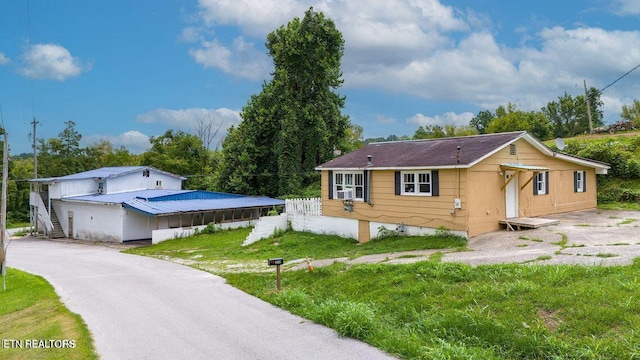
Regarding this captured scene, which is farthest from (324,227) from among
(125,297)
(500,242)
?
(125,297)

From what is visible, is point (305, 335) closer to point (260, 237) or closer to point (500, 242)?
point (500, 242)

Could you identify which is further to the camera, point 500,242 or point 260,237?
point 260,237

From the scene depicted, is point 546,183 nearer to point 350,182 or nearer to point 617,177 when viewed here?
point 617,177

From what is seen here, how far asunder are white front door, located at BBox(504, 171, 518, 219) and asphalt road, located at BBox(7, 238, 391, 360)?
11734 millimetres

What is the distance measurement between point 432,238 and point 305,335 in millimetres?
10069

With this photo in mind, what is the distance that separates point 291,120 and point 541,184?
20.8 metres

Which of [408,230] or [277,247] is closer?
[408,230]

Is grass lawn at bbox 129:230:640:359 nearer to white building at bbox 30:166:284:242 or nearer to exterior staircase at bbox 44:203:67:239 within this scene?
white building at bbox 30:166:284:242

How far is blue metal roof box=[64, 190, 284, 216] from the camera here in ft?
92.7

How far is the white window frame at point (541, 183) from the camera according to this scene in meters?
19.6

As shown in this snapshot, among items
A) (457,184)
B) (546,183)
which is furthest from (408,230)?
(546,183)

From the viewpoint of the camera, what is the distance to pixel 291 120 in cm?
3572

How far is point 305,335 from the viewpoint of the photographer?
7.73 m

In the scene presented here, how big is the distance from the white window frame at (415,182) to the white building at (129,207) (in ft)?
50.3
